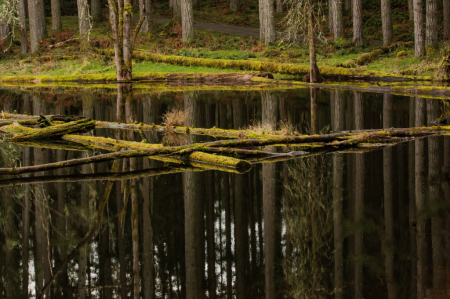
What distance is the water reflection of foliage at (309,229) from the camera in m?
4.73

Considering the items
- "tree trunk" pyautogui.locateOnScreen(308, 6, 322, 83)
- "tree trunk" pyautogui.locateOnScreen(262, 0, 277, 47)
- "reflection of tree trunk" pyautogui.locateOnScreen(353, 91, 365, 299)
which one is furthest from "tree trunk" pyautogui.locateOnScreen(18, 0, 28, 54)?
"reflection of tree trunk" pyautogui.locateOnScreen(353, 91, 365, 299)

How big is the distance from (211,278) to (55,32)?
126ft

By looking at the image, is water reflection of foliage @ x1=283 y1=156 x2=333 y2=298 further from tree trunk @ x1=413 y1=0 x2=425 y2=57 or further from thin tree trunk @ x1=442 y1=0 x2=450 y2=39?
thin tree trunk @ x1=442 y1=0 x2=450 y2=39

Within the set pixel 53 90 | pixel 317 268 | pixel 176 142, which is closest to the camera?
pixel 317 268

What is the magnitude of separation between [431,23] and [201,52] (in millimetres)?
14079

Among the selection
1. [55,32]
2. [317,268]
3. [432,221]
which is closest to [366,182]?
[432,221]

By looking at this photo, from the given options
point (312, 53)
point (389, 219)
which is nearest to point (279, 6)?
point (312, 53)

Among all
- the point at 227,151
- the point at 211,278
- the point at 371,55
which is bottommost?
the point at 211,278

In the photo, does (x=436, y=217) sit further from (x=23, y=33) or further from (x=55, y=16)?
(x=55, y=16)

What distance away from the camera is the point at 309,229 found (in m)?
6.07

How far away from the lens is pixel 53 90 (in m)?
26.9

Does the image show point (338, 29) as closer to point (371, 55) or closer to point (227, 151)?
point (371, 55)

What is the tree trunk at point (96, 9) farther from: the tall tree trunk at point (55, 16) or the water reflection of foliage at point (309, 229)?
the water reflection of foliage at point (309, 229)

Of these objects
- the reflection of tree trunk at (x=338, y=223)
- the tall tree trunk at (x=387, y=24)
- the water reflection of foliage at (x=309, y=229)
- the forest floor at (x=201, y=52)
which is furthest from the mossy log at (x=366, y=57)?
the water reflection of foliage at (x=309, y=229)
